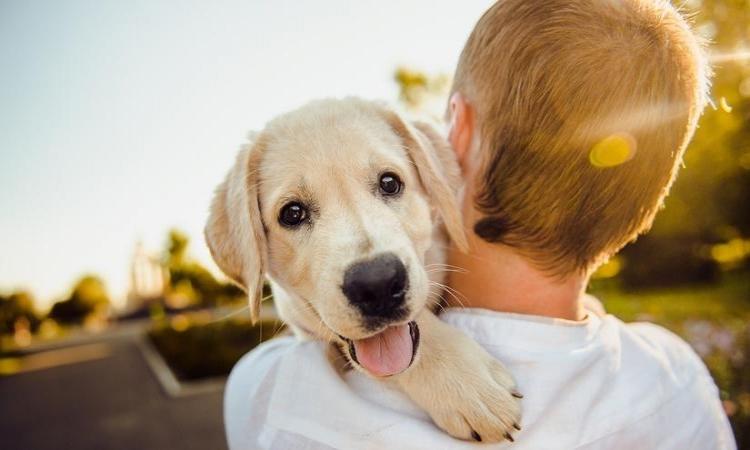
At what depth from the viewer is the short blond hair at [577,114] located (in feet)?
7.38

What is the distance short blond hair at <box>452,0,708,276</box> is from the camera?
225cm

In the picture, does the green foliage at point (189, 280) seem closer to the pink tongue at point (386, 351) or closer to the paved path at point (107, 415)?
the paved path at point (107, 415)

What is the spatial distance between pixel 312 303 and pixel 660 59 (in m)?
1.75

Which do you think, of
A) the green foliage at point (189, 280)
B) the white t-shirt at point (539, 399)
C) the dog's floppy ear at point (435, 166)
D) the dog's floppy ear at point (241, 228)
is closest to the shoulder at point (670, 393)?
the white t-shirt at point (539, 399)

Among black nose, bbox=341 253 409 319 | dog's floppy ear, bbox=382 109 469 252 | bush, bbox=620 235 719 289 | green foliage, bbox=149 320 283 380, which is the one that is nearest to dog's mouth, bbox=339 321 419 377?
black nose, bbox=341 253 409 319

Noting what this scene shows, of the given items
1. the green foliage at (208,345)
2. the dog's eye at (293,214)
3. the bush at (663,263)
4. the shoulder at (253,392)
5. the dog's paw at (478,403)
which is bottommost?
the green foliage at (208,345)

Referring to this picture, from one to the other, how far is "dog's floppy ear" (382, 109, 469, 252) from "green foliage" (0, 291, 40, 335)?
39714 millimetres

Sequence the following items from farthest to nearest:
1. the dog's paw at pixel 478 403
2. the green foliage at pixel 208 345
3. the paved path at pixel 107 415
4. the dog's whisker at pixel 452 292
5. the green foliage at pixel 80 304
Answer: the green foliage at pixel 80 304 < the green foliage at pixel 208 345 < the paved path at pixel 107 415 < the dog's whisker at pixel 452 292 < the dog's paw at pixel 478 403

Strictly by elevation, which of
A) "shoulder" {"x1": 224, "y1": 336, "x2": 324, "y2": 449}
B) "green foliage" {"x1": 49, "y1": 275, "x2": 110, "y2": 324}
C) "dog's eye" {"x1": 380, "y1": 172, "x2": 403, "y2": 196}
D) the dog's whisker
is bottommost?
"green foliage" {"x1": 49, "y1": 275, "x2": 110, "y2": 324}

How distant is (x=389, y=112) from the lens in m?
3.24

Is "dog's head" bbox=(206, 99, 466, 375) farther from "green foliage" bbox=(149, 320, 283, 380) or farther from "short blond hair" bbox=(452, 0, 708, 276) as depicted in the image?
"green foliage" bbox=(149, 320, 283, 380)

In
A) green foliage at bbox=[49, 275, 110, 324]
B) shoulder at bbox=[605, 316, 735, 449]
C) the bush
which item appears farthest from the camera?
green foliage at bbox=[49, 275, 110, 324]

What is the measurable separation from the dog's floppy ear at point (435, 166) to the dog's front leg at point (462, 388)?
50 centimetres

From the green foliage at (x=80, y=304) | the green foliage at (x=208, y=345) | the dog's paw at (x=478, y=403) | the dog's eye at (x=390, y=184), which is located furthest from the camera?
the green foliage at (x=80, y=304)
